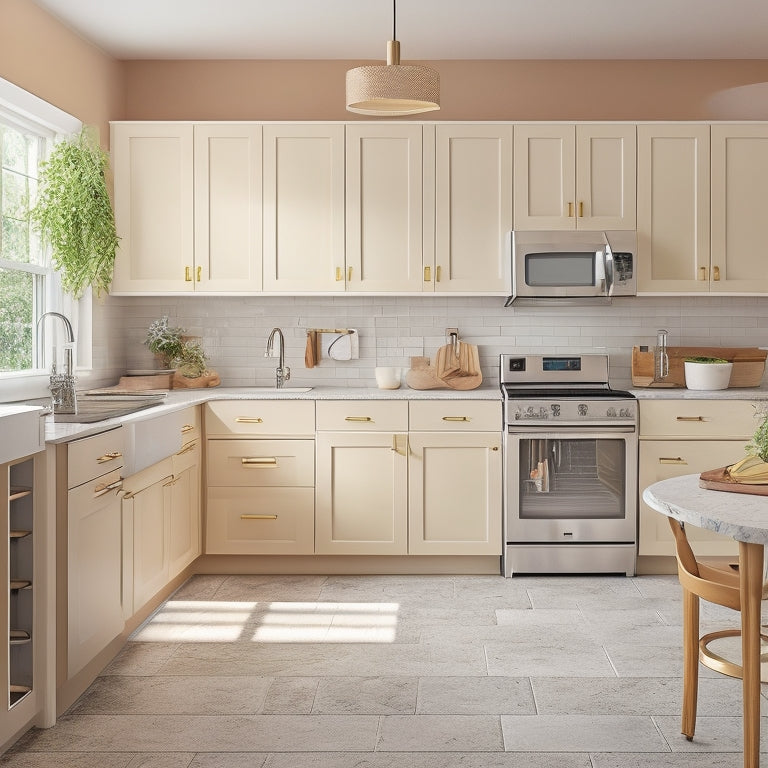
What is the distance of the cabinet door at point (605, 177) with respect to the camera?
4684mm

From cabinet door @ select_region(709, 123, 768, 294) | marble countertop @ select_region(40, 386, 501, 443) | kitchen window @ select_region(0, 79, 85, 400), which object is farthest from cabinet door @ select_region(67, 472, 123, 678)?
cabinet door @ select_region(709, 123, 768, 294)

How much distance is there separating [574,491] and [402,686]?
1.75 metres

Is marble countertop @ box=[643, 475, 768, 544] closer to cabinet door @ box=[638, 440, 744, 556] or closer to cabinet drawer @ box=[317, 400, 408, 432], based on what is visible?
cabinet door @ box=[638, 440, 744, 556]

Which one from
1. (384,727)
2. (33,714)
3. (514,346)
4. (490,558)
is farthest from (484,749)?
(514,346)

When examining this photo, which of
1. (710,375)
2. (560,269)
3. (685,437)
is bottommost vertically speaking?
(685,437)

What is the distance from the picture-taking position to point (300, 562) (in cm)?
457

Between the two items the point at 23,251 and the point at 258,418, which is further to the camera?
the point at 258,418

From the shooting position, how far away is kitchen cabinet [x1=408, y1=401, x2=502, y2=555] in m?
4.48

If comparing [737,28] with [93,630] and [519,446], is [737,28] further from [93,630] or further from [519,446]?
[93,630]

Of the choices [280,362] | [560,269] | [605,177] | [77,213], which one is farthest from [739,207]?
[77,213]

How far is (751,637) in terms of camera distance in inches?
86.7

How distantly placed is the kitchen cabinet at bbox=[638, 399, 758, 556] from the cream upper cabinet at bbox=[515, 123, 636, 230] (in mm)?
1048

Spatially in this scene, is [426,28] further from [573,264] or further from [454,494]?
[454,494]

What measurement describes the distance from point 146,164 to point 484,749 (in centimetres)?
355
